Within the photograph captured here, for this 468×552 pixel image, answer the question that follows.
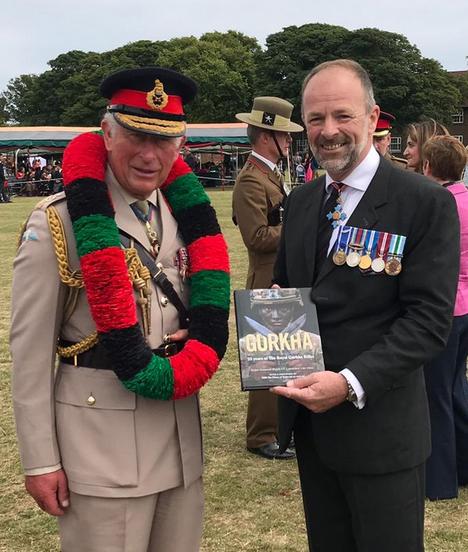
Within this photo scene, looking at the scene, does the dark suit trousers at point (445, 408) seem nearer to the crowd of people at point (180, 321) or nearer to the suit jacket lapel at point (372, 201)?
the crowd of people at point (180, 321)

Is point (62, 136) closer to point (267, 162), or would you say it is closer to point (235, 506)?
point (267, 162)

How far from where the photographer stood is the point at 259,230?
15.2 feet

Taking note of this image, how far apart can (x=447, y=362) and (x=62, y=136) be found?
36.9 meters

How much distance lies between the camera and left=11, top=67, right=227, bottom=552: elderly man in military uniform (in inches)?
83.9

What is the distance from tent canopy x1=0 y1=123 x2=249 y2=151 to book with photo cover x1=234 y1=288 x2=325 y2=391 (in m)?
36.0

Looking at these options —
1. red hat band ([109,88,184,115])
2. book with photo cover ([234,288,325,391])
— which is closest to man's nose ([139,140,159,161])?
red hat band ([109,88,184,115])

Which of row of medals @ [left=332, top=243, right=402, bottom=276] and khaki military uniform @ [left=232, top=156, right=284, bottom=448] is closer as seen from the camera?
row of medals @ [left=332, top=243, right=402, bottom=276]

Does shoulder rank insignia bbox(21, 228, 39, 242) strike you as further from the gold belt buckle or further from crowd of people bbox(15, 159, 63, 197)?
crowd of people bbox(15, 159, 63, 197)

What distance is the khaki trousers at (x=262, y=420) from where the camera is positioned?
483 cm

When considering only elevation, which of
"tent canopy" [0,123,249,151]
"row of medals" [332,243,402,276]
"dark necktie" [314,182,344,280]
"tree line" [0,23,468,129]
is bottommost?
"row of medals" [332,243,402,276]

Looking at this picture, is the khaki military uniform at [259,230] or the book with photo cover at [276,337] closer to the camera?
the book with photo cover at [276,337]

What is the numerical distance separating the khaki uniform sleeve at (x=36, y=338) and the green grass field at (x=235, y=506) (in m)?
1.85

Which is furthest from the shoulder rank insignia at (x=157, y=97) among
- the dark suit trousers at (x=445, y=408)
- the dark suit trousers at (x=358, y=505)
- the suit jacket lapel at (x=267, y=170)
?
the dark suit trousers at (x=445, y=408)

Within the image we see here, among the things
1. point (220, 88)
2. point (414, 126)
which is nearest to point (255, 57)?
point (220, 88)
